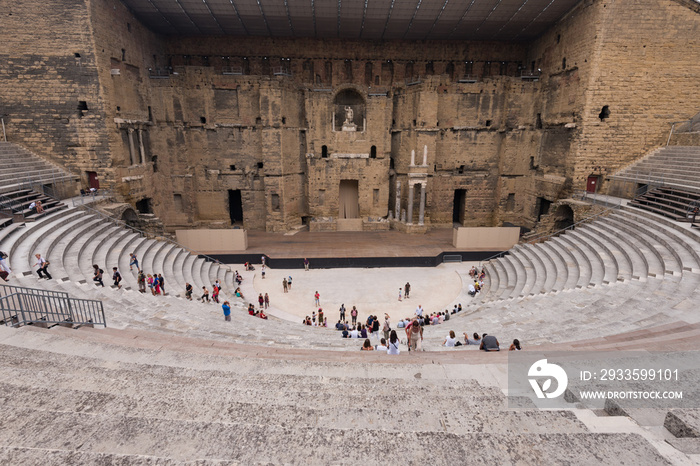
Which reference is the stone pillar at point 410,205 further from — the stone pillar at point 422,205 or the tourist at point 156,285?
the tourist at point 156,285

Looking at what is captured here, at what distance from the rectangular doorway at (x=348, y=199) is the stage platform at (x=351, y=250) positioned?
2.90 metres

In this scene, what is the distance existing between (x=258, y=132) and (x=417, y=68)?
1440 centimetres

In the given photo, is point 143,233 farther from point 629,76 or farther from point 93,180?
point 629,76

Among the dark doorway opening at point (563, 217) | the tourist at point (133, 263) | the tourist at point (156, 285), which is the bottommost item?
the tourist at point (156, 285)

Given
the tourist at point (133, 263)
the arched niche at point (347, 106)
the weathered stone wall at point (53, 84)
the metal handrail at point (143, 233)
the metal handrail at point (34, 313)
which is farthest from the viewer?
the arched niche at point (347, 106)

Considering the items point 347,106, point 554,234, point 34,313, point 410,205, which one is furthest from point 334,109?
point 34,313

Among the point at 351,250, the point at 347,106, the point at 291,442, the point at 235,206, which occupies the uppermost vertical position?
the point at 347,106

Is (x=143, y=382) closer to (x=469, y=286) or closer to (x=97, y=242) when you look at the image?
(x=97, y=242)

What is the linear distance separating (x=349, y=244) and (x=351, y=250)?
4.58ft

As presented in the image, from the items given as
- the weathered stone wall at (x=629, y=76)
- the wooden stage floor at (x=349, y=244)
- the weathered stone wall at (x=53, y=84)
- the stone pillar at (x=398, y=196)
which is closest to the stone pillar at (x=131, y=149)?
the weathered stone wall at (x=53, y=84)

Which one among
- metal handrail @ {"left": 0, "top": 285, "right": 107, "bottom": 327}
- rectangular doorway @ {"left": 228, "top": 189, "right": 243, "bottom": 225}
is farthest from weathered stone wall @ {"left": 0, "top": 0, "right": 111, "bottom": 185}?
metal handrail @ {"left": 0, "top": 285, "right": 107, "bottom": 327}

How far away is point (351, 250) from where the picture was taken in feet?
76.8

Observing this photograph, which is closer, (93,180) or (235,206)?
(93,180)

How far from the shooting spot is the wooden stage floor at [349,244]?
22.8m
